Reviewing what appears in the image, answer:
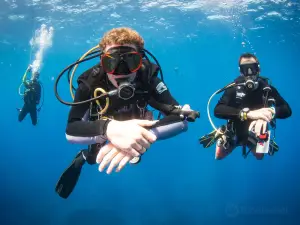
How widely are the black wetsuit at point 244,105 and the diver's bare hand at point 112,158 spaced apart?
3306mm

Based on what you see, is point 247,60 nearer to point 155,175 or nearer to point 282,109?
point 282,109

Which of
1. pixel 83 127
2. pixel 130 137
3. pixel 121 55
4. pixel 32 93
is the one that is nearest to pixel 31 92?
pixel 32 93

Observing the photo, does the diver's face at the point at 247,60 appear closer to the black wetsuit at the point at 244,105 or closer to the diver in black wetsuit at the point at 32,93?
the black wetsuit at the point at 244,105

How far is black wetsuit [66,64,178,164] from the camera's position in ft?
7.88

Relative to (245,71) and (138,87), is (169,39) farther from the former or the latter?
(138,87)

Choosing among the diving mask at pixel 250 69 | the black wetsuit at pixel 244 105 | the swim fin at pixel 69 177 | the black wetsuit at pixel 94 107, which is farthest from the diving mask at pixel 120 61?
the diving mask at pixel 250 69

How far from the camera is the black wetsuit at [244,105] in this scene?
498 cm

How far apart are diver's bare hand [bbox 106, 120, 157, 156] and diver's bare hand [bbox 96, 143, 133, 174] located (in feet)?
0.19

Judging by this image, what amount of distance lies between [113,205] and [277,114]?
15.4 metres

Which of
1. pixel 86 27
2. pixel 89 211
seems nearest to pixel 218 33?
pixel 86 27

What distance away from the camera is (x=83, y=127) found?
8.05ft

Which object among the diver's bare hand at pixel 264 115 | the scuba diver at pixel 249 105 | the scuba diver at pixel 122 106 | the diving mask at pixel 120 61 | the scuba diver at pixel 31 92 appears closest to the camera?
the scuba diver at pixel 122 106

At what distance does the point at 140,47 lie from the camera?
309cm

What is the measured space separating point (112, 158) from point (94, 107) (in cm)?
113
